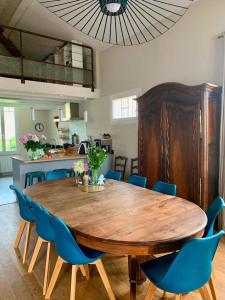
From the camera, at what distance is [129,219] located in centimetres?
184

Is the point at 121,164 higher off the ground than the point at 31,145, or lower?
lower

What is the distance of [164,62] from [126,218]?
3464 mm

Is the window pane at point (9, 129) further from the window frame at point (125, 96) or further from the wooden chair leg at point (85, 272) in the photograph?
the wooden chair leg at point (85, 272)

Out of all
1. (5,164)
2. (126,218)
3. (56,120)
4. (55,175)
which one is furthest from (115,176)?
(5,164)

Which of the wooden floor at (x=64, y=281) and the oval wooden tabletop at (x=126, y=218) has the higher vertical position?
the oval wooden tabletop at (x=126, y=218)

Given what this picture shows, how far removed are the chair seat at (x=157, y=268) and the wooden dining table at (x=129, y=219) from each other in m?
0.14

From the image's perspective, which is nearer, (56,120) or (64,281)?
→ (64,281)

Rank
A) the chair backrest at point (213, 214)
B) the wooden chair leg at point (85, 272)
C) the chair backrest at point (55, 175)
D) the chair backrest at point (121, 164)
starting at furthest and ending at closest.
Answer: the chair backrest at point (121, 164)
the chair backrest at point (55, 175)
the wooden chair leg at point (85, 272)
the chair backrest at point (213, 214)

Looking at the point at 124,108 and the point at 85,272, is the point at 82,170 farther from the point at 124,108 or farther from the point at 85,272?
the point at 124,108

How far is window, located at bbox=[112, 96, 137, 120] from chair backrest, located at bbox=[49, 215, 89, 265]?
3.81 m

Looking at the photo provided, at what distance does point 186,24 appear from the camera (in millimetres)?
3900

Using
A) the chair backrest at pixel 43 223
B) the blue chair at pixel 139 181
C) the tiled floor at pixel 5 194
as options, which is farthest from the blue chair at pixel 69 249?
the tiled floor at pixel 5 194

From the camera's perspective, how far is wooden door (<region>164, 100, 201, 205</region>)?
3088 millimetres

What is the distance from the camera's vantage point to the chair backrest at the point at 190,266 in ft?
4.37
